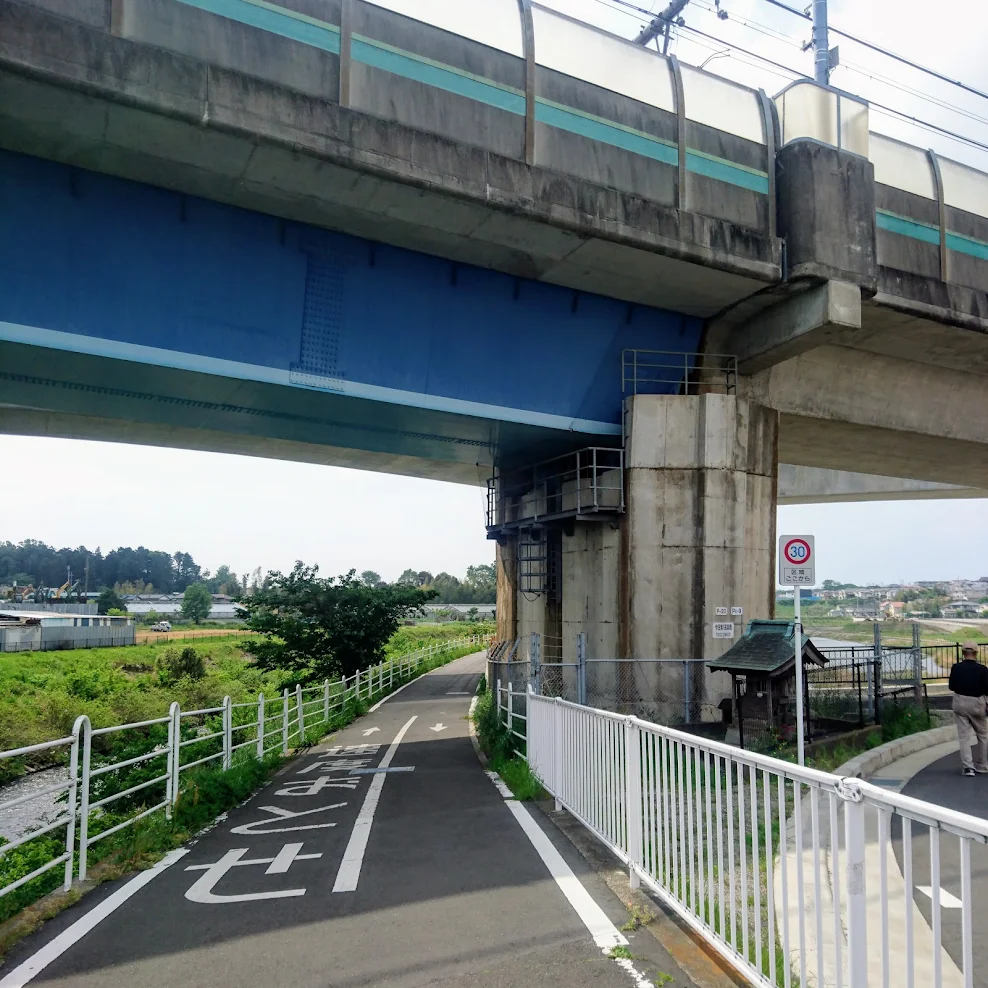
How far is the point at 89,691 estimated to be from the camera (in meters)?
30.5

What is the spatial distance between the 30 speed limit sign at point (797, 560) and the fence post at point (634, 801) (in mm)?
4553

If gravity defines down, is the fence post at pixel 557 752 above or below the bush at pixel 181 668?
above

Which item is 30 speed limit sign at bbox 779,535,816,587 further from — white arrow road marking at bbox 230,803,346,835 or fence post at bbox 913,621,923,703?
fence post at bbox 913,621,923,703

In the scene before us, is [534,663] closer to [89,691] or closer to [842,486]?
[89,691]

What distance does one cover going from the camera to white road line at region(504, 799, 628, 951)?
16.6ft

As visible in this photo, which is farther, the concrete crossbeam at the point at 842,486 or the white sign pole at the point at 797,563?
the concrete crossbeam at the point at 842,486

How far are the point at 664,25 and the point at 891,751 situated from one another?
1426cm

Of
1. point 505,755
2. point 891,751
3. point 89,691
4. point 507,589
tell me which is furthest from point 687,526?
point 89,691

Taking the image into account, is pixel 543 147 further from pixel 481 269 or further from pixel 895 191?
pixel 895 191

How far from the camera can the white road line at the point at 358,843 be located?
6.57 m

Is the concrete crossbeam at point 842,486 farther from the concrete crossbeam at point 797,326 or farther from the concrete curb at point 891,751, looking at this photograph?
the concrete curb at point 891,751

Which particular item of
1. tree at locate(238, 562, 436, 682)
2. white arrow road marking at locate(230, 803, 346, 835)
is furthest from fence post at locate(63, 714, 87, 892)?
tree at locate(238, 562, 436, 682)

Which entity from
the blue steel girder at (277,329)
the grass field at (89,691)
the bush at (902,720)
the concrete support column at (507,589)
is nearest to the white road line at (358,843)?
the blue steel girder at (277,329)

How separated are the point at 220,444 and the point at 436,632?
62.0 metres
